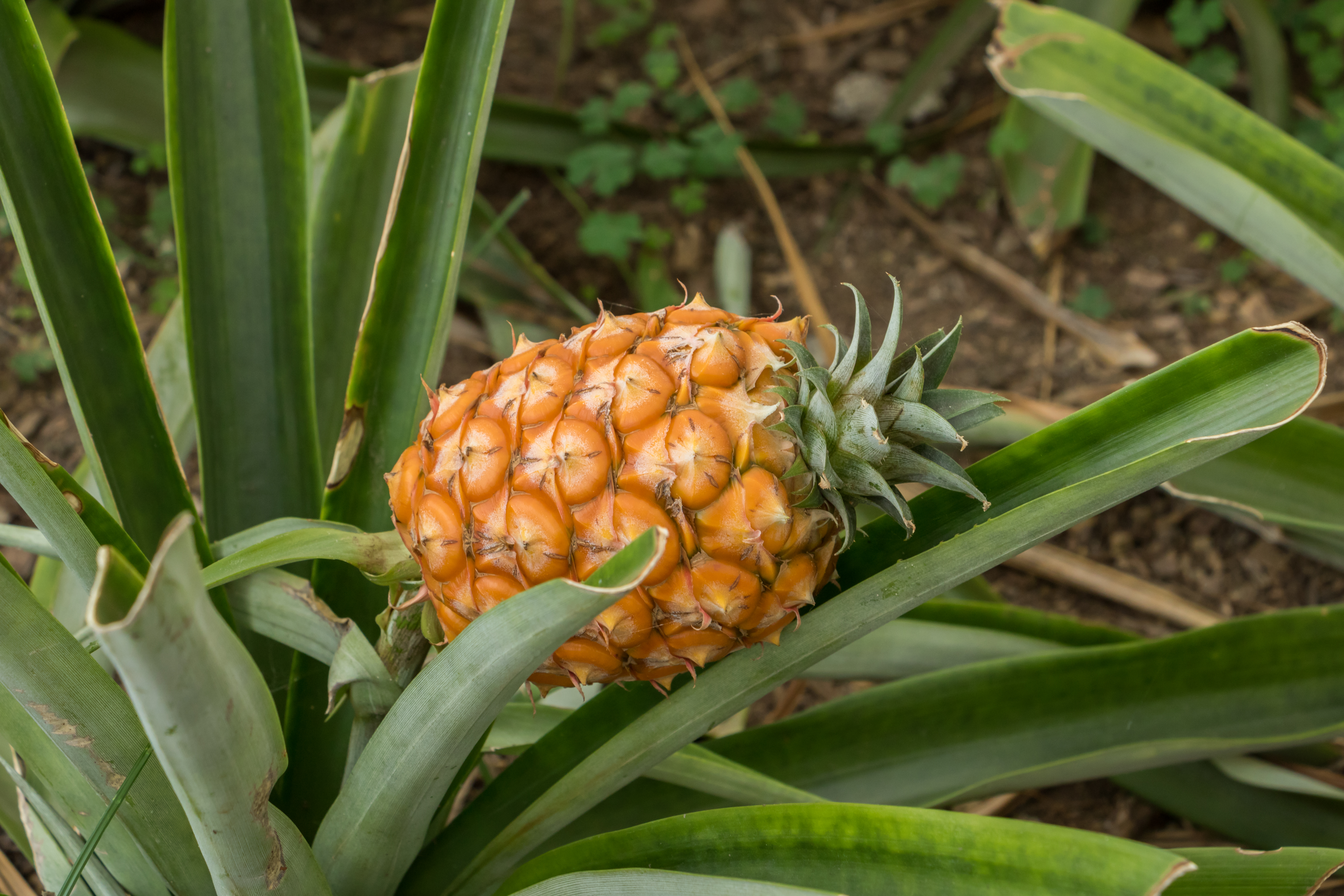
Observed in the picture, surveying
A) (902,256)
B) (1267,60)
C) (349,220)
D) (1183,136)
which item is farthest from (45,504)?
(1267,60)

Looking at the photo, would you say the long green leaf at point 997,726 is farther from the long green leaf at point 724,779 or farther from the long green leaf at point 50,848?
the long green leaf at point 50,848

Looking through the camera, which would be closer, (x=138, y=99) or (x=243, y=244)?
(x=243, y=244)

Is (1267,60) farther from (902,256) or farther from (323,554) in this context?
(323,554)

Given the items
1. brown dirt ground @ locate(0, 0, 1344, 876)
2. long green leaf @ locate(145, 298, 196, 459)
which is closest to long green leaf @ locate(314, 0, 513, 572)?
long green leaf @ locate(145, 298, 196, 459)

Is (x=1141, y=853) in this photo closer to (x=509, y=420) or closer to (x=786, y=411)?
(x=786, y=411)

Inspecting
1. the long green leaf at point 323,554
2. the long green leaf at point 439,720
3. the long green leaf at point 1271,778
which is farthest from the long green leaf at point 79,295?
the long green leaf at point 1271,778
